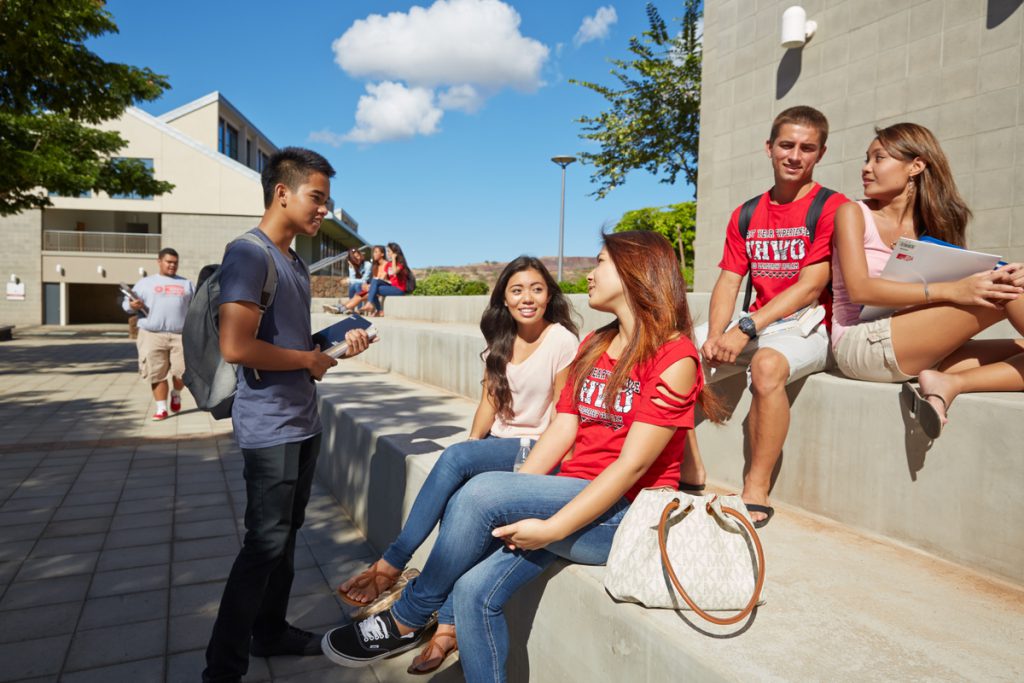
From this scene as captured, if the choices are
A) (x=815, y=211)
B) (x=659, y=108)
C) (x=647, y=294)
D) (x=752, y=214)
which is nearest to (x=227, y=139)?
(x=659, y=108)

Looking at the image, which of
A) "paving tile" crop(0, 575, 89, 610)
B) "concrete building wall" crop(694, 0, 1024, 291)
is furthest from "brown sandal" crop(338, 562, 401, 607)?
"concrete building wall" crop(694, 0, 1024, 291)

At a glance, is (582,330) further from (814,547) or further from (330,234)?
(330,234)

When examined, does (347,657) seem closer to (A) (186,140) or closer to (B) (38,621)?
(B) (38,621)

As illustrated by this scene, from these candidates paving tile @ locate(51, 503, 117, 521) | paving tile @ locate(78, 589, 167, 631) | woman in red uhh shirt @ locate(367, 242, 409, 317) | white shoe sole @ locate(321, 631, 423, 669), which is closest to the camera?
white shoe sole @ locate(321, 631, 423, 669)

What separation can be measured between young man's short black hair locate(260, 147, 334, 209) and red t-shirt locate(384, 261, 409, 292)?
35.1ft

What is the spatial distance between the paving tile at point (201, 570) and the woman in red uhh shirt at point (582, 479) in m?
1.55

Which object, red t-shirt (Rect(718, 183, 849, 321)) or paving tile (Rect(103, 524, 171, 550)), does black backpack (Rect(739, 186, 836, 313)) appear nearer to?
red t-shirt (Rect(718, 183, 849, 321))

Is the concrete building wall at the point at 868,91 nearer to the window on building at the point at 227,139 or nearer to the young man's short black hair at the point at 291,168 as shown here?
the young man's short black hair at the point at 291,168

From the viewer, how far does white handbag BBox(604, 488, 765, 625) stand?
177 cm

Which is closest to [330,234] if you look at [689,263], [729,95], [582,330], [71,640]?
[689,263]

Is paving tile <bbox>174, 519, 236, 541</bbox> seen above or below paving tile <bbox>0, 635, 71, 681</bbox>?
above

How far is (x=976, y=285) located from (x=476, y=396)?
4088 millimetres

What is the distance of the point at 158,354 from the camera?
8086 millimetres

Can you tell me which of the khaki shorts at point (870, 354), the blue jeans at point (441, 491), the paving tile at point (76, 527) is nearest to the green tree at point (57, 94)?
the paving tile at point (76, 527)
